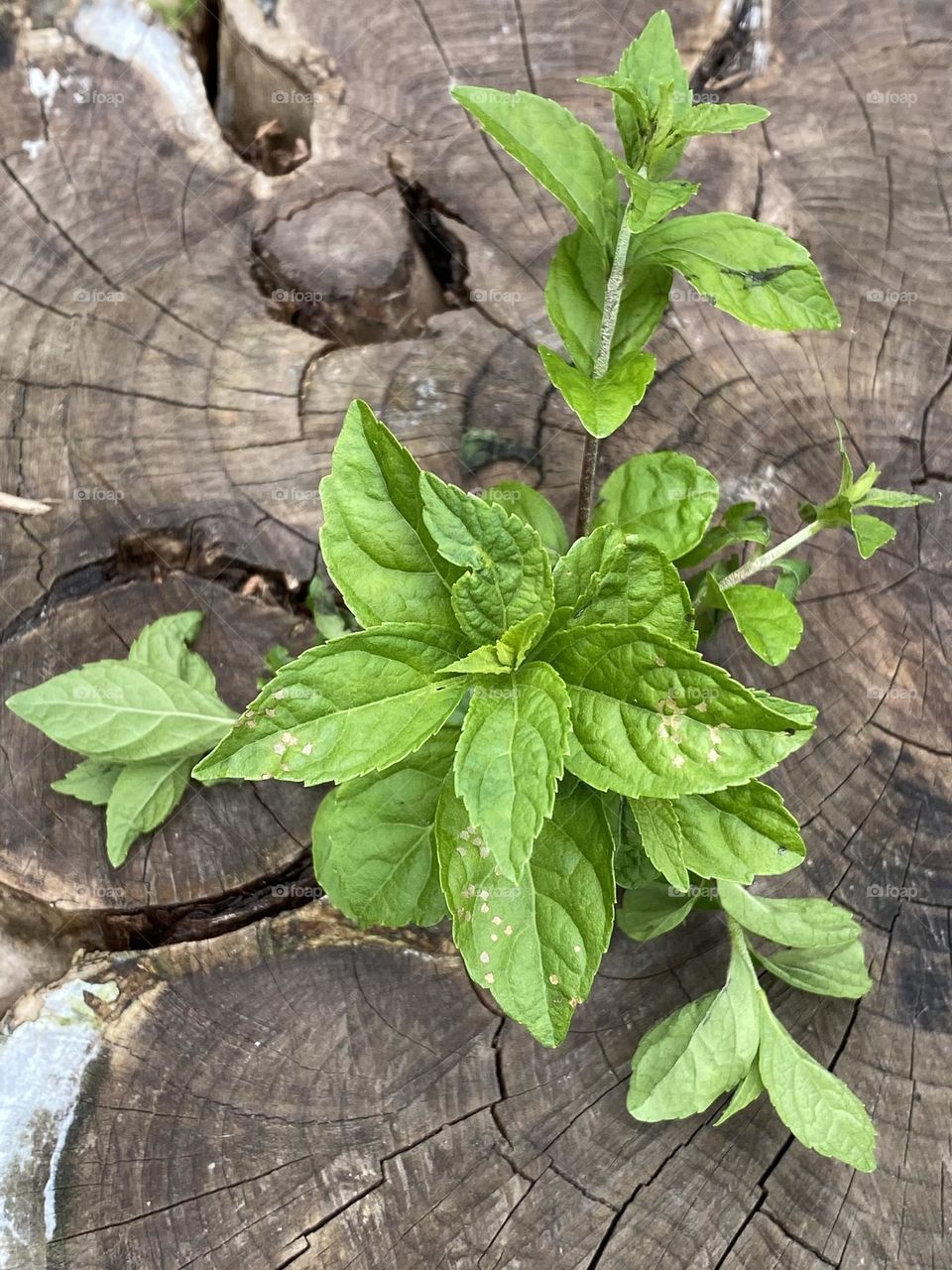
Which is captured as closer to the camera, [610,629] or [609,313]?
[610,629]

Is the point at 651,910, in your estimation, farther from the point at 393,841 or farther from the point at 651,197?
the point at 651,197

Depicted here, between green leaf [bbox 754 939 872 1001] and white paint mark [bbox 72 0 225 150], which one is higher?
white paint mark [bbox 72 0 225 150]

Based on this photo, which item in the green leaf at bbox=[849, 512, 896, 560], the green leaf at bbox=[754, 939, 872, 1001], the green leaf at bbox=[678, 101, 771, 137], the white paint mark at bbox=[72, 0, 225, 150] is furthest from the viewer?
the white paint mark at bbox=[72, 0, 225, 150]

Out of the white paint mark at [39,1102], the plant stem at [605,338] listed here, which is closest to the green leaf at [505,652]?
the plant stem at [605,338]

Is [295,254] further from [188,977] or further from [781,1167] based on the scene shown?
[781,1167]

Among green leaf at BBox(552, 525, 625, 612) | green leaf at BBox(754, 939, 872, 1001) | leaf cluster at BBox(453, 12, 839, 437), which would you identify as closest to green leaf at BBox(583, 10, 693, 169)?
leaf cluster at BBox(453, 12, 839, 437)

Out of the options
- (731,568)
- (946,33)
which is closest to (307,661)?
(731,568)

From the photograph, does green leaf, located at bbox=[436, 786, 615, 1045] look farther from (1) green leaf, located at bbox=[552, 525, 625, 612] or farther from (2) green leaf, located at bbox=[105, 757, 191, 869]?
(2) green leaf, located at bbox=[105, 757, 191, 869]

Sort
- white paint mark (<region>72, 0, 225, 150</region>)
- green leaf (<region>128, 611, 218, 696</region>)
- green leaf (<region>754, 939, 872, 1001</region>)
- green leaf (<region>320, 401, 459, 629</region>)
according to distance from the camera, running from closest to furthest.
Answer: green leaf (<region>320, 401, 459, 629</region>), green leaf (<region>754, 939, 872, 1001</region>), green leaf (<region>128, 611, 218, 696</region>), white paint mark (<region>72, 0, 225, 150</region>)

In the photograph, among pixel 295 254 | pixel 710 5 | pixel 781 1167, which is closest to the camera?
pixel 781 1167
